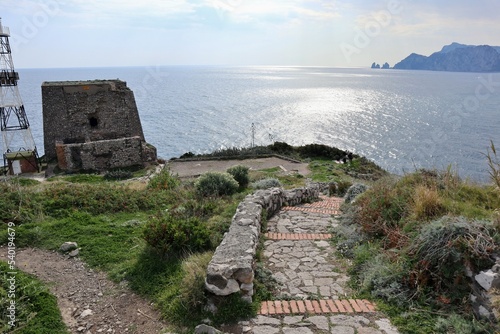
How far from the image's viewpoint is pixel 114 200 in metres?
10.4

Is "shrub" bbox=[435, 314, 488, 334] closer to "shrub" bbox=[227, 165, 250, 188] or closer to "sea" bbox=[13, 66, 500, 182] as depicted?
"shrub" bbox=[227, 165, 250, 188]

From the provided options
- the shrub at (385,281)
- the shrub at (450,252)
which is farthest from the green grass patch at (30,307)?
the shrub at (450,252)

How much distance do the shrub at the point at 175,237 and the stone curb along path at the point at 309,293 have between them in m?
1.27

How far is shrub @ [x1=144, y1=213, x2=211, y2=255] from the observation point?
254 inches

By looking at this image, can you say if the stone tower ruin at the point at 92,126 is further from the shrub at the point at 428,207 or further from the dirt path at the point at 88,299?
the shrub at the point at 428,207

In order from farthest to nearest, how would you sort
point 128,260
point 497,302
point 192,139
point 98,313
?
point 192,139 → point 128,260 → point 98,313 → point 497,302

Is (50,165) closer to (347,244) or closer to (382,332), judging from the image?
(347,244)

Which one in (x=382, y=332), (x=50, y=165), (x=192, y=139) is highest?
(x=382, y=332)

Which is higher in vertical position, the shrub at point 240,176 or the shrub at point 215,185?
the shrub at point 215,185

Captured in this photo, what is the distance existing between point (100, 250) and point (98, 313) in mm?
2156

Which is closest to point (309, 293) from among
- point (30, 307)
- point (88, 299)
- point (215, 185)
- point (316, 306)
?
point (316, 306)

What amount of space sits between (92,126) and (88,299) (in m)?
25.5

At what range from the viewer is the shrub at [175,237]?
6.44 meters

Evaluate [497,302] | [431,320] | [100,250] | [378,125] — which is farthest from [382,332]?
[378,125]
